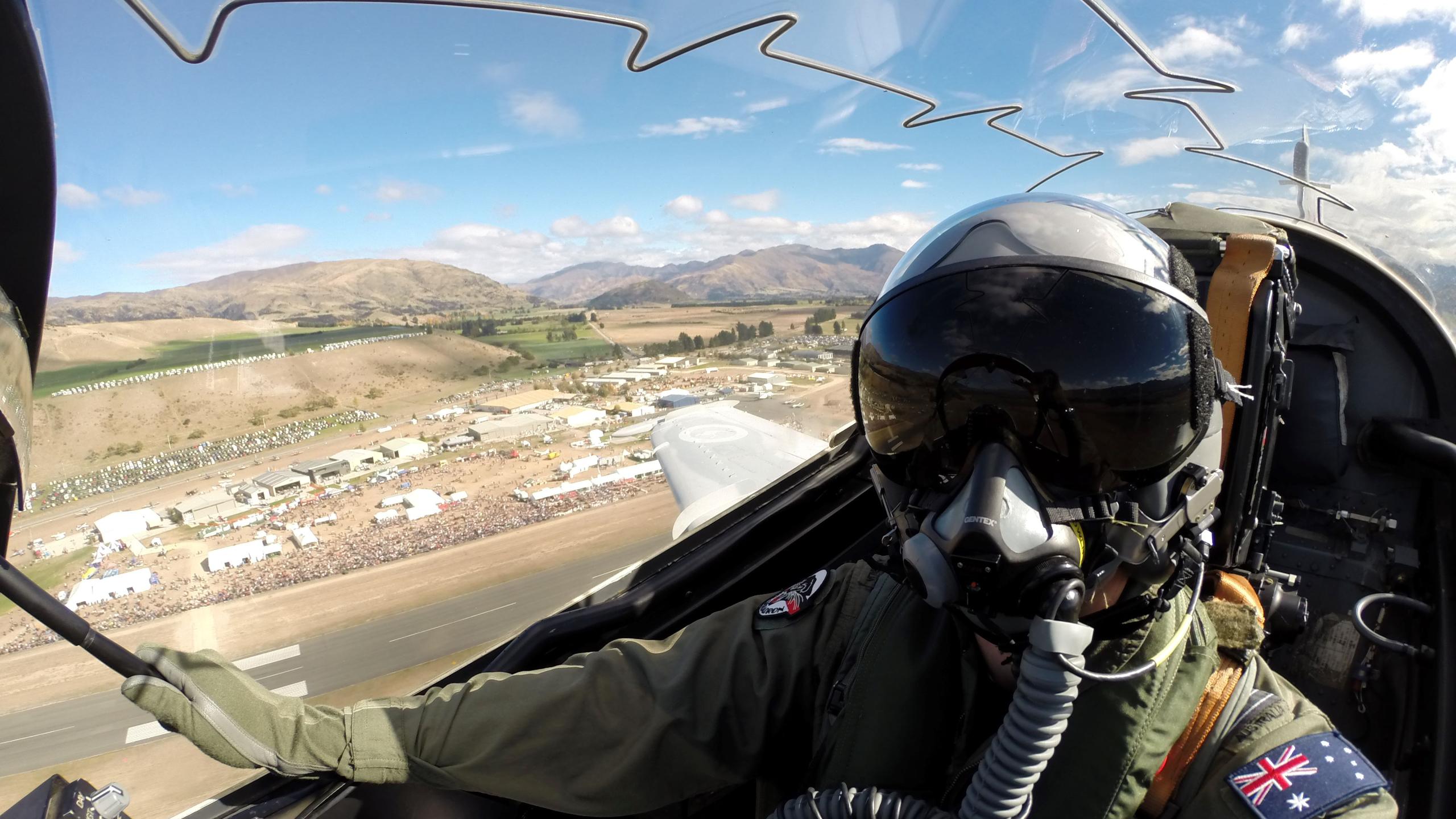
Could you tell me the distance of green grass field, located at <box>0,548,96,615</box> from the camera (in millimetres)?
899

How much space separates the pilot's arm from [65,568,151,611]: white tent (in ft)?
0.45

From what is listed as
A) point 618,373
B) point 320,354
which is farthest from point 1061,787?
point 320,354

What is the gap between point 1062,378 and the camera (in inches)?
35.7

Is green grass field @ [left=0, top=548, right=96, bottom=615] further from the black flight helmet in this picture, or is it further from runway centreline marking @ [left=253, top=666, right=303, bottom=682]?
the black flight helmet

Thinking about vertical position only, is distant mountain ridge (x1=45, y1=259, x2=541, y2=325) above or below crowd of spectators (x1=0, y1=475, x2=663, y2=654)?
above

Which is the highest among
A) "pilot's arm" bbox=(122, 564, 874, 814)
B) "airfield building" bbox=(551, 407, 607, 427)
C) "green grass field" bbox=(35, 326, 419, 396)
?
"green grass field" bbox=(35, 326, 419, 396)

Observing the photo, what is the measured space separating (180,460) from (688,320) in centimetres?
117

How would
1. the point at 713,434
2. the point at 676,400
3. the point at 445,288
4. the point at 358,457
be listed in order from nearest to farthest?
the point at 358,457 < the point at 445,288 < the point at 676,400 < the point at 713,434

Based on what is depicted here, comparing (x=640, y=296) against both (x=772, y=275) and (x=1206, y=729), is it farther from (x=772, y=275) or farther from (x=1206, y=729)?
(x=1206, y=729)

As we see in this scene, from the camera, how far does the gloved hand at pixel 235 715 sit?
98 cm

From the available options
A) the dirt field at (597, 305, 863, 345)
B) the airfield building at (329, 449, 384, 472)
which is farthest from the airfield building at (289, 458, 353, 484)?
the dirt field at (597, 305, 863, 345)

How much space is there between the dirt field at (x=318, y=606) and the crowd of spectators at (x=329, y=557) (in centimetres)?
1

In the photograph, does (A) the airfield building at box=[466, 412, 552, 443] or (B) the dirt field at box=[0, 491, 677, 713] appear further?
(A) the airfield building at box=[466, 412, 552, 443]

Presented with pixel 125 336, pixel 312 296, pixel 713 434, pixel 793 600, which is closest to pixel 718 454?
pixel 713 434
